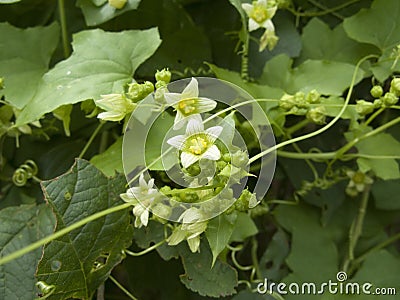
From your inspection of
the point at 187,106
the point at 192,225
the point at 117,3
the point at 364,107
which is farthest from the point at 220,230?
the point at 117,3

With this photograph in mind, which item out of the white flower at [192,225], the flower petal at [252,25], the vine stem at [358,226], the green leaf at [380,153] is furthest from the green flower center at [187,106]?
the vine stem at [358,226]

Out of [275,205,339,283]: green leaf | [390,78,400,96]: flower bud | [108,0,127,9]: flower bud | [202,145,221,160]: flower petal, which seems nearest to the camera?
[202,145,221,160]: flower petal

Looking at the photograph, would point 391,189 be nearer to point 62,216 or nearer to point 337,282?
point 337,282

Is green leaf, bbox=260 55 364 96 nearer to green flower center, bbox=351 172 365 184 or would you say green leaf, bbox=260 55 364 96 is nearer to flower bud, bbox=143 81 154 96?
green flower center, bbox=351 172 365 184

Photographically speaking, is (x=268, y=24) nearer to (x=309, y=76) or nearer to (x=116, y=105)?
(x=309, y=76)

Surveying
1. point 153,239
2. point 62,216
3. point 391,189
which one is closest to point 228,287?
point 153,239

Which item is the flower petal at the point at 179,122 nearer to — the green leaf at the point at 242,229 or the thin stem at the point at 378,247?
the green leaf at the point at 242,229

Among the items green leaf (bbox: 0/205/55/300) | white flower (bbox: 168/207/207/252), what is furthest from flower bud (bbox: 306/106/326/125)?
green leaf (bbox: 0/205/55/300)
